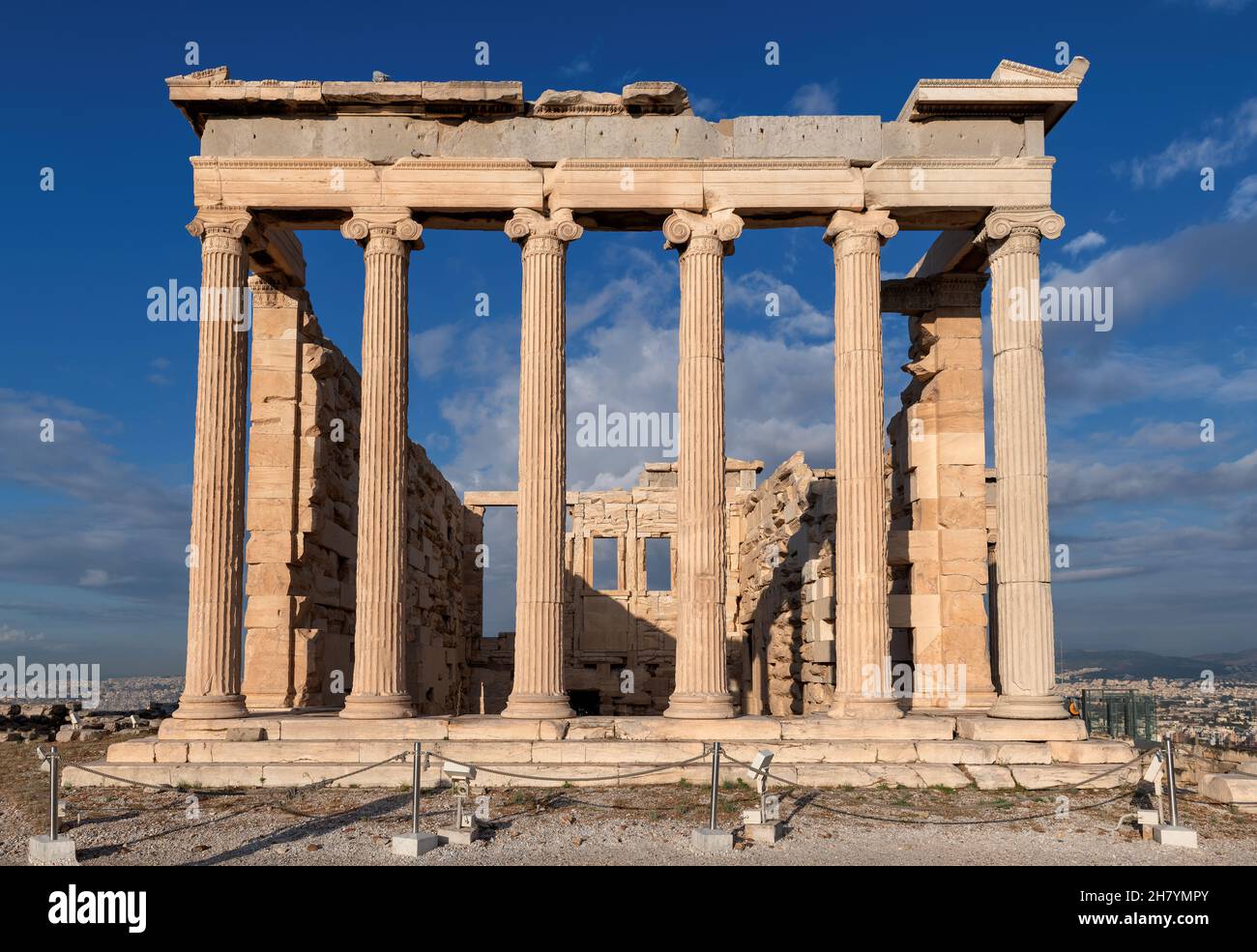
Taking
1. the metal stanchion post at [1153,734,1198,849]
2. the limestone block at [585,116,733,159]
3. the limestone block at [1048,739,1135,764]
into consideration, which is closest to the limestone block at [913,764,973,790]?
the limestone block at [1048,739,1135,764]

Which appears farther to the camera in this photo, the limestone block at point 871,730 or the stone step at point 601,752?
the limestone block at point 871,730

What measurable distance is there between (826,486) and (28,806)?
1573cm

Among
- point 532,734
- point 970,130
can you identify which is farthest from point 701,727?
point 970,130

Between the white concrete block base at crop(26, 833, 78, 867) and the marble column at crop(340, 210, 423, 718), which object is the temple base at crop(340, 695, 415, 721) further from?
the white concrete block base at crop(26, 833, 78, 867)

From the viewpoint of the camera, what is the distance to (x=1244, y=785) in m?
13.6

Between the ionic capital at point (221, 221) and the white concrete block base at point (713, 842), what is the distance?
1211 centimetres

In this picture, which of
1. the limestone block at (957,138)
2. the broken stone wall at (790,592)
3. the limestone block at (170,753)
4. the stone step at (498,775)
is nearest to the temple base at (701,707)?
the stone step at (498,775)

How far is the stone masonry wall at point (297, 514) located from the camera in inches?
757

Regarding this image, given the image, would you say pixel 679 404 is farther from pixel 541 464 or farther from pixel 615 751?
pixel 615 751

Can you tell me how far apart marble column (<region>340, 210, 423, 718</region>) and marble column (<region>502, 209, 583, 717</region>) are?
Result: 1841mm

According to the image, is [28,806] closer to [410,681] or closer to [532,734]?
[532,734]

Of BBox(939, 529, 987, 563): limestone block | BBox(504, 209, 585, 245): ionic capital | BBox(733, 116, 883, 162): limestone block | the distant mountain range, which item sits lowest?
the distant mountain range

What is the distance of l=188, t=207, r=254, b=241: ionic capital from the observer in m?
17.2

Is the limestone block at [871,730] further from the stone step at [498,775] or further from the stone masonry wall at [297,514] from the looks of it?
the stone masonry wall at [297,514]
